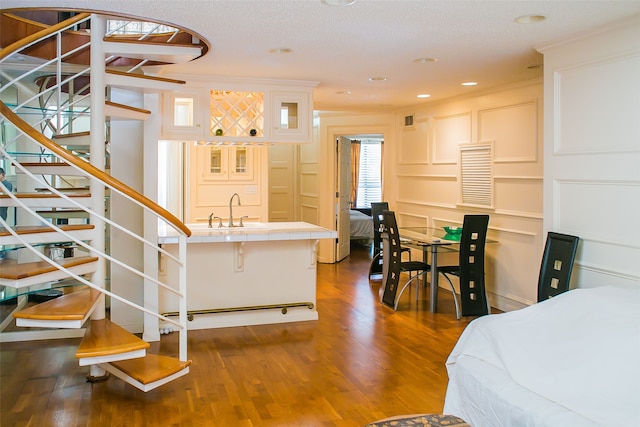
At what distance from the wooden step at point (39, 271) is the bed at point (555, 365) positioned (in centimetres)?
240

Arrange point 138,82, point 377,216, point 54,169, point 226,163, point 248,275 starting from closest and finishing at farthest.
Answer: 1. point 54,169
2. point 138,82
3. point 248,275
4. point 226,163
5. point 377,216

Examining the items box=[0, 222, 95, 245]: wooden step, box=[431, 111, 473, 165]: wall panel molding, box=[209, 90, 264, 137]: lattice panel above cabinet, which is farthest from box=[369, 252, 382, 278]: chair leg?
box=[0, 222, 95, 245]: wooden step

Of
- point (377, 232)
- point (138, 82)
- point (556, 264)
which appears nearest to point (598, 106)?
point (556, 264)

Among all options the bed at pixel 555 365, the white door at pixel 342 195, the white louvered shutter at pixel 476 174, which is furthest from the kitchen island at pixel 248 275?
the white door at pixel 342 195

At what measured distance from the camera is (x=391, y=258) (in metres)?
6.20

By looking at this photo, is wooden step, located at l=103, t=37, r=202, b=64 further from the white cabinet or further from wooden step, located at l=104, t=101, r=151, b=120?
the white cabinet

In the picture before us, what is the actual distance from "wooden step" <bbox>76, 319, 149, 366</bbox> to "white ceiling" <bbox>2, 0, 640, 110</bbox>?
206cm

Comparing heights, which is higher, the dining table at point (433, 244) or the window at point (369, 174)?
the window at point (369, 174)

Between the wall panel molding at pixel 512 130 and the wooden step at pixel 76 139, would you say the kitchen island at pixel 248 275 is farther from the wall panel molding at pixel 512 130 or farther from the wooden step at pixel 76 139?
the wall panel molding at pixel 512 130

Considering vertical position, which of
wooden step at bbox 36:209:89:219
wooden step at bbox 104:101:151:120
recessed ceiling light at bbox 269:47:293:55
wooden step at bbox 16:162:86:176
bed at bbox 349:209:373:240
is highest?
recessed ceiling light at bbox 269:47:293:55

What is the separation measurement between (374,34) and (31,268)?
8.89 feet

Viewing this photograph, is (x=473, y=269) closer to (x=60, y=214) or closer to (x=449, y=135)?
(x=449, y=135)

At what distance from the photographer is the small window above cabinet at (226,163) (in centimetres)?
705

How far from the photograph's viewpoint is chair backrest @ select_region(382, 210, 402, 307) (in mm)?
5992
